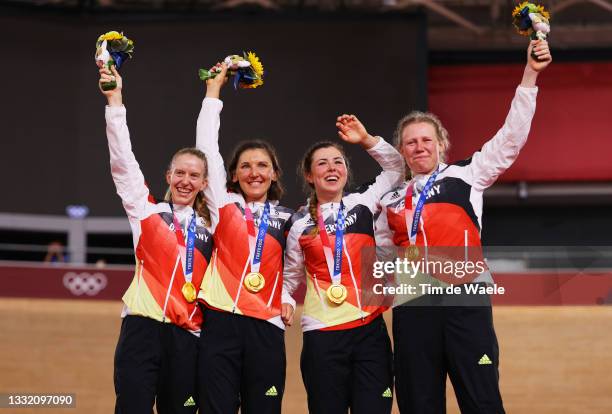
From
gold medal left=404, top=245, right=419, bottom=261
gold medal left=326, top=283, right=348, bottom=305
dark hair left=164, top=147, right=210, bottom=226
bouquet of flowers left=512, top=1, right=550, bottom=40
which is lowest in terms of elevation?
gold medal left=326, top=283, right=348, bottom=305

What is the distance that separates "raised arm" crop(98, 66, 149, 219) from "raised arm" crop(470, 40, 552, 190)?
149cm

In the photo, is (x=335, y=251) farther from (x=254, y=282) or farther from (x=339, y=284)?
(x=254, y=282)

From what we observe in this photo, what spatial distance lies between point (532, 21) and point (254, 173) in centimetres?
136

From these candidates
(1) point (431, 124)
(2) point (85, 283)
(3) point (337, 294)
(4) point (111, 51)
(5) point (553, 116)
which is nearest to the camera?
(3) point (337, 294)

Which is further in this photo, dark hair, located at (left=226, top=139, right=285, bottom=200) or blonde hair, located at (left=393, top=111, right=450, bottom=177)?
dark hair, located at (left=226, top=139, right=285, bottom=200)

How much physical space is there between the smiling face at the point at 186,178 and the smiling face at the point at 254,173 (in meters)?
0.17

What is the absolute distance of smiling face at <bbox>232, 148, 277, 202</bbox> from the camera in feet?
12.7

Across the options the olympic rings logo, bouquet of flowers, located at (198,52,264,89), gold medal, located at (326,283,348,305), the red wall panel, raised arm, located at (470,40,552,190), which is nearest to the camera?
raised arm, located at (470,40,552,190)

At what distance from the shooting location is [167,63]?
10766 mm

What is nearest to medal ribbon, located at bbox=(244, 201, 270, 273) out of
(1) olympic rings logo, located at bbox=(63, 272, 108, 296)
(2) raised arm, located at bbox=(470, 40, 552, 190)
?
(2) raised arm, located at bbox=(470, 40, 552, 190)

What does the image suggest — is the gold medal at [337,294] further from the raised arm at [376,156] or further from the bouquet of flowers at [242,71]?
the bouquet of flowers at [242,71]

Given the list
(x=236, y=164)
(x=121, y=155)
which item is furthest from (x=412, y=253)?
(x=121, y=155)

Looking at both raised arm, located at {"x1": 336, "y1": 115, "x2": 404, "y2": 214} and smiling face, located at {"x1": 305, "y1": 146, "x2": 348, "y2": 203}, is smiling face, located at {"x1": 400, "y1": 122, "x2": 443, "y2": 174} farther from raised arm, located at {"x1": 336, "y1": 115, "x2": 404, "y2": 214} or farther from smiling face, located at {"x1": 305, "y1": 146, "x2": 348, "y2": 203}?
smiling face, located at {"x1": 305, "y1": 146, "x2": 348, "y2": 203}

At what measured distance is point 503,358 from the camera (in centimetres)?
671
